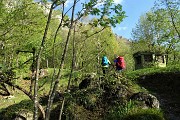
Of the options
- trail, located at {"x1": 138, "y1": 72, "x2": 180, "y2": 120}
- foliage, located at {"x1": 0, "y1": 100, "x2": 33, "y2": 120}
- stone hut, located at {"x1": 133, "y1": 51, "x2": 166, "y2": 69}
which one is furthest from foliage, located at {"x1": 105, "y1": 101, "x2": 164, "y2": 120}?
stone hut, located at {"x1": 133, "y1": 51, "x2": 166, "y2": 69}

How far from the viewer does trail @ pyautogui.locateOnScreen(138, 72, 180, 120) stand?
17.6 metres

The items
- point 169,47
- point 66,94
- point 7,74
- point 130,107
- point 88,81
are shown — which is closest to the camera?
point 66,94

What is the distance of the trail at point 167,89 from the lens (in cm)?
1759

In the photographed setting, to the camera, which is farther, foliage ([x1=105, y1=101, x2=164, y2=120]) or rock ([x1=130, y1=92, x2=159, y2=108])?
rock ([x1=130, y1=92, x2=159, y2=108])

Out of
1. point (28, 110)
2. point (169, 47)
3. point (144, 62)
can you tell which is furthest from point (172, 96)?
point (169, 47)

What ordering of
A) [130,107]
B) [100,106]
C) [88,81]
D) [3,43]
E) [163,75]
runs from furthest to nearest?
[163,75]
[88,81]
[100,106]
[130,107]
[3,43]

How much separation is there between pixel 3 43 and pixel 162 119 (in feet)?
26.2

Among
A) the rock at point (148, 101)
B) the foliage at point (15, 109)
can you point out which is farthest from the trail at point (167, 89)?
the foliage at point (15, 109)

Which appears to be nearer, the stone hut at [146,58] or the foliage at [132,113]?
the foliage at [132,113]

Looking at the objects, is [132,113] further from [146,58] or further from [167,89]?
[146,58]

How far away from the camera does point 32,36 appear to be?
12.3 meters

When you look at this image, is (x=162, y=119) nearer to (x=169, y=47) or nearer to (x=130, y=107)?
(x=130, y=107)

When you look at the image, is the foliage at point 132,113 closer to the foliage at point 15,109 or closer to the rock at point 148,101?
the rock at point 148,101

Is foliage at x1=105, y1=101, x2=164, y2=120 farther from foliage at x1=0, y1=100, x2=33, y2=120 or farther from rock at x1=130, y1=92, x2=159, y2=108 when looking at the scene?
foliage at x1=0, y1=100, x2=33, y2=120
